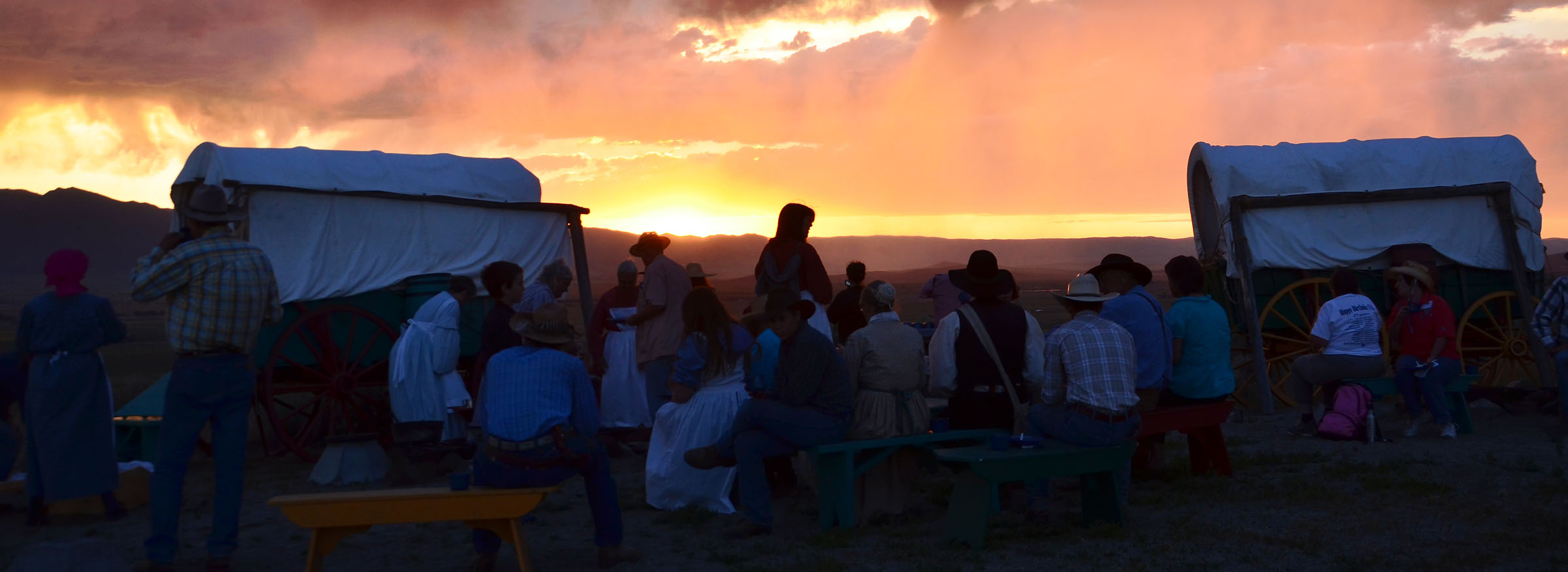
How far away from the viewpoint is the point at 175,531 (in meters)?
5.04

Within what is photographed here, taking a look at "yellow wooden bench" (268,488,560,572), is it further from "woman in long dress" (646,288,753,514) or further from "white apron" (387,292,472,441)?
"white apron" (387,292,472,441)

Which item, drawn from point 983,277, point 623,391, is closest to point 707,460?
point 983,277

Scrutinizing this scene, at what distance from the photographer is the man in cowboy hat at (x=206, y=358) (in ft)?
16.3

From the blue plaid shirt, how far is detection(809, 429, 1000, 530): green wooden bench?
51.7 inches

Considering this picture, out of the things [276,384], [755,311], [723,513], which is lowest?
[723,513]

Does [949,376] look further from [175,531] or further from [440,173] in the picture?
[440,173]

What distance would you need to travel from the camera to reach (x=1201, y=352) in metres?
7.16

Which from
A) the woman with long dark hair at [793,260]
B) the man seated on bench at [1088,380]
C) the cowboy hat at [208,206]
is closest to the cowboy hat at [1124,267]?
the man seated on bench at [1088,380]

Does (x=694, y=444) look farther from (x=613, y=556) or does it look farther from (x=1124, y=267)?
(x=1124, y=267)

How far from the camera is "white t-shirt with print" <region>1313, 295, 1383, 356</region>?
337 inches

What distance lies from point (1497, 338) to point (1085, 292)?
7.23 m

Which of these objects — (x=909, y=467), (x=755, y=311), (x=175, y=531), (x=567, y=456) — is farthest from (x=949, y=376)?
(x=175, y=531)

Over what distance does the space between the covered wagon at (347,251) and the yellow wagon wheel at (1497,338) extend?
8684mm

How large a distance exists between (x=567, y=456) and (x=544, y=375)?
0.35 meters
